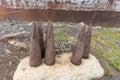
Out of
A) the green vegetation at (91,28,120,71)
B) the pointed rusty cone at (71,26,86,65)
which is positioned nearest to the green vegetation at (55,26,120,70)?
the green vegetation at (91,28,120,71)

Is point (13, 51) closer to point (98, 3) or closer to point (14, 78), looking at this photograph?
point (14, 78)

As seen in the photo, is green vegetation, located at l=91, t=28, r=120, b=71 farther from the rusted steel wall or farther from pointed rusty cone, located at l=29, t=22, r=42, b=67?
pointed rusty cone, located at l=29, t=22, r=42, b=67

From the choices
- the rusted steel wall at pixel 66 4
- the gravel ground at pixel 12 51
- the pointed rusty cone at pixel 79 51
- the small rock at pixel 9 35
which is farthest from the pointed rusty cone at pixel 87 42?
the small rock at pixel 9 35

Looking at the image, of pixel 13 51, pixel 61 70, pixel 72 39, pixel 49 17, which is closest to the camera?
pixel 61 70

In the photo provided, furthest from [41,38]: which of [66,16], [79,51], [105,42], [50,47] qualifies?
[105,42]

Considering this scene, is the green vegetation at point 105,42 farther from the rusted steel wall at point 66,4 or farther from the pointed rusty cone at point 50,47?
the pointed rusty cone at point 50,47

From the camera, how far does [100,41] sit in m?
2.84

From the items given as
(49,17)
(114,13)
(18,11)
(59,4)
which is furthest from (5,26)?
(114,13)

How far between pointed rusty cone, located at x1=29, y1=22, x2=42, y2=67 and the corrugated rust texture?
81 cm

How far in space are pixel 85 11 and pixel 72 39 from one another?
418mm

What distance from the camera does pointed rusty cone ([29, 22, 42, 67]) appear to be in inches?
80.2

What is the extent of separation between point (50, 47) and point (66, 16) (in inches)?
37.4

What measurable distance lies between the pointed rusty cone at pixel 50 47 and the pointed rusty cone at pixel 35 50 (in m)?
0.07

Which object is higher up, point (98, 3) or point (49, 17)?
point (98, 3)
